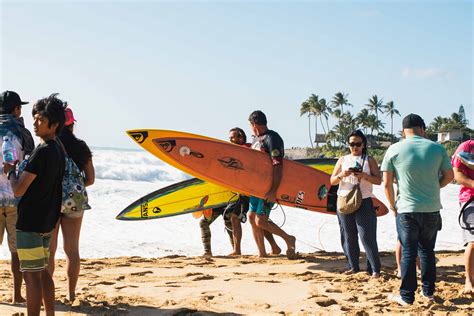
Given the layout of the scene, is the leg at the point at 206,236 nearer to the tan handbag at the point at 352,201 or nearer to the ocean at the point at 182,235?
the ocean at the point at 182,235

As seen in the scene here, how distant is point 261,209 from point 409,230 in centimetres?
295

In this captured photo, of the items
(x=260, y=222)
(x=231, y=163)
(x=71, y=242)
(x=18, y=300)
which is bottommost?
(x=18, y=300)

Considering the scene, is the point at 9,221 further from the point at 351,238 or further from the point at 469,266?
the point at 469,266

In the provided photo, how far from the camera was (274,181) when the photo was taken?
24.5 ft

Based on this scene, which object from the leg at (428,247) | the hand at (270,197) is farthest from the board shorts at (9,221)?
the hand at (270,197)

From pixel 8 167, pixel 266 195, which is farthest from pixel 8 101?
pixel 266 195

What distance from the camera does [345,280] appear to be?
535 centimetres

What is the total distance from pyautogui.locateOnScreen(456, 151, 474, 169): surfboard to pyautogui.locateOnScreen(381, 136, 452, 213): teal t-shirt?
0.25 metres

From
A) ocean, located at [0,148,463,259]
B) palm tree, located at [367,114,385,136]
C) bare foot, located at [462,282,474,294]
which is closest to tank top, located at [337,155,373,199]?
bare foot, located at [462,282,474,294]

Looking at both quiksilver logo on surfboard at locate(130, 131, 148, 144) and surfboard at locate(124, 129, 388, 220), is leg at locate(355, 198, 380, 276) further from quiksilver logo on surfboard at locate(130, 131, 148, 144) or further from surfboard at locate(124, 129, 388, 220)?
quiksilver logo on surfboard at locate(130, 131, 148, 144)

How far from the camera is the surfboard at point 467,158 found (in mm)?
4499

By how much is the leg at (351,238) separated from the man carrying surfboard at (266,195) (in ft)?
3.98

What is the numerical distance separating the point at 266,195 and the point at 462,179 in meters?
3.11

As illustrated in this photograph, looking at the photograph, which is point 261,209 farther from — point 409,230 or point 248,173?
point 409,230
